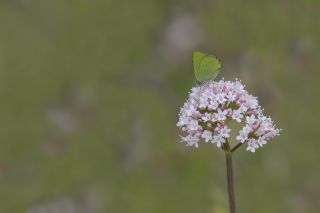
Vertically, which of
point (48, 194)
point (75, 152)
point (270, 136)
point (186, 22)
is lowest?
point (270, 136)

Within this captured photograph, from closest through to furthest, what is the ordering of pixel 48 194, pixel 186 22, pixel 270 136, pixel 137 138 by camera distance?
1. pixel 270 136
2. pixel 48 194
3. pixel 137 138
4. pixel 186 22

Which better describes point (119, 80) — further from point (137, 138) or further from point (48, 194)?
point (48, 194)

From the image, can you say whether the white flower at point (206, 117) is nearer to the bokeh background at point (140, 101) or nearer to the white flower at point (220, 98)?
the white flower at point (220, 98)

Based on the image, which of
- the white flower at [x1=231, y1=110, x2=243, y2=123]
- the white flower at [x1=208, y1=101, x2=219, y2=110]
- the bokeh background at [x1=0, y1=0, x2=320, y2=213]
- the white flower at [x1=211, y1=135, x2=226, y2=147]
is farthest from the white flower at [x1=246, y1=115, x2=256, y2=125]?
the bokeh background at [x1=0, y1=0, x2=320, y2=213]

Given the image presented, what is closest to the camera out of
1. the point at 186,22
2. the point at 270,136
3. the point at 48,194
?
the point at 270,136

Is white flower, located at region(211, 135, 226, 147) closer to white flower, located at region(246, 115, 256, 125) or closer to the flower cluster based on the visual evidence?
the flower cluster

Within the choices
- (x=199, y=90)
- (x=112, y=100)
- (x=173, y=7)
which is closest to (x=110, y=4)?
(x=173, y=7)

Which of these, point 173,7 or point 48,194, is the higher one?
point 173,7

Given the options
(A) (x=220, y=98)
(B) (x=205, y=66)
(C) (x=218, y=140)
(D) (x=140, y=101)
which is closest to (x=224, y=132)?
(C) (x=218, y=140)
